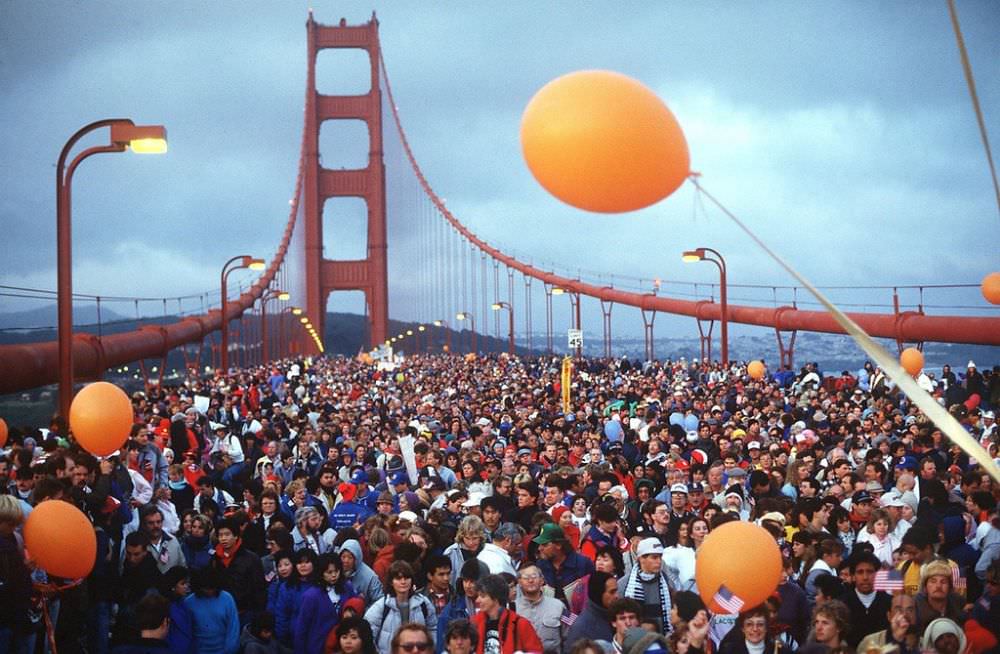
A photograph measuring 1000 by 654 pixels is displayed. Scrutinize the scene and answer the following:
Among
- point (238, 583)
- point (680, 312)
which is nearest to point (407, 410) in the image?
point (238, 583)

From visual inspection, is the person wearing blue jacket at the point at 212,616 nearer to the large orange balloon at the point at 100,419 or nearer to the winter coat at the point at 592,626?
the winter coat at the point at 592,626

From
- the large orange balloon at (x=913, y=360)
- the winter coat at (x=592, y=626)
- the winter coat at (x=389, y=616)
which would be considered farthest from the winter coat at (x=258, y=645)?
the large orange balloon at (x=913, y=360)

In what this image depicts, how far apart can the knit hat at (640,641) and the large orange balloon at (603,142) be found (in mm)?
2068

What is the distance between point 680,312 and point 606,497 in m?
32.9

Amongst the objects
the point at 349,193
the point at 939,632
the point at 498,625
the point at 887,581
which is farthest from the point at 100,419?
the point at 349,193

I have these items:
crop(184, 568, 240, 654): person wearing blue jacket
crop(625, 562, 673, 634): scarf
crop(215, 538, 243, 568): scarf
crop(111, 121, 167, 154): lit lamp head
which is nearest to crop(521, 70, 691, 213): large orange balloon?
crop(625, 562, 673, 634): scarf

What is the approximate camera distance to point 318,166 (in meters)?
84.8

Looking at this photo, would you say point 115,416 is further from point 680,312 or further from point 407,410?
point 680,312

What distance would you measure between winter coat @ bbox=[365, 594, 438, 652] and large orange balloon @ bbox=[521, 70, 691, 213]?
2.93 meters

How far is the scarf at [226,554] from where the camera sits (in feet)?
22.9

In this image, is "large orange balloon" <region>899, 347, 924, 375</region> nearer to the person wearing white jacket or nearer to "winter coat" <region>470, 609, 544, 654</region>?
the person wearing white jacket

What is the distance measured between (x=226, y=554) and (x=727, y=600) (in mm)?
3624

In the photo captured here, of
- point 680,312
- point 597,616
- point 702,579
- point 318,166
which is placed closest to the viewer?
point 702,579

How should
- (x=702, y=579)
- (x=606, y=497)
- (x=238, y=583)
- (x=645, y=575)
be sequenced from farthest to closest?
1. (x=606, y=497)
2. (x=238, y=583)
3. (x=645, y=575)
4. (x=702, y=579)
